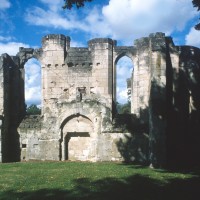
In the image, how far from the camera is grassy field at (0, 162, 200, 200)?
348 inches

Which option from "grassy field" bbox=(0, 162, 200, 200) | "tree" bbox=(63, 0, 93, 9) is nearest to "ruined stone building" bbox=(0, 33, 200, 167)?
"grassy field" bbox=(0, 162, 200, 200)

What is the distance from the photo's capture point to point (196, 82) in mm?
18516

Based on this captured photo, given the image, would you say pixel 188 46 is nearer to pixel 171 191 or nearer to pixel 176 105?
A: pixel 176 105

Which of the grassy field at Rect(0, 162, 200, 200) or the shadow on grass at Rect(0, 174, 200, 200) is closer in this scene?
the shadow on grass at Rect(0, 174, 200, 200)

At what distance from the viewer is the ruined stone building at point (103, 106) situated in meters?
15.6

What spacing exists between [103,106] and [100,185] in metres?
8.25

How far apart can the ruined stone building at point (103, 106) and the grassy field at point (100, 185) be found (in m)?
3.09

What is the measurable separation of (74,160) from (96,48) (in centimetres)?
846

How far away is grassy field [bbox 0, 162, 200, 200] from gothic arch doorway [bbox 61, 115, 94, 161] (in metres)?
4.95

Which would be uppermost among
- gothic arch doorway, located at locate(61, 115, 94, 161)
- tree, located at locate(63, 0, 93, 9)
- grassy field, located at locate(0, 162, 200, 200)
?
tree, located at locate(63, 0, 93, 9)

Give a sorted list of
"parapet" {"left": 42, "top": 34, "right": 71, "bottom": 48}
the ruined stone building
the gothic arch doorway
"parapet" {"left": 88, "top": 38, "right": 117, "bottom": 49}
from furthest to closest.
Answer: "parapet" {"left": 42, "top": 34, "right": 71, "bottom": 48}, "parapet" {"left": 88, "top": 38, "right": 117, "bottom": 49}, the gothic arch doorway, the ruined stone building

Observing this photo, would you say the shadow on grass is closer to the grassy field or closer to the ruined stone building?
the grassy field

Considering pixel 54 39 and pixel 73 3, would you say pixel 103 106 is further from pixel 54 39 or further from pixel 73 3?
pixel 73 3

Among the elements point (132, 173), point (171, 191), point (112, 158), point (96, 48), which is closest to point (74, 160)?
point (112, 158)
